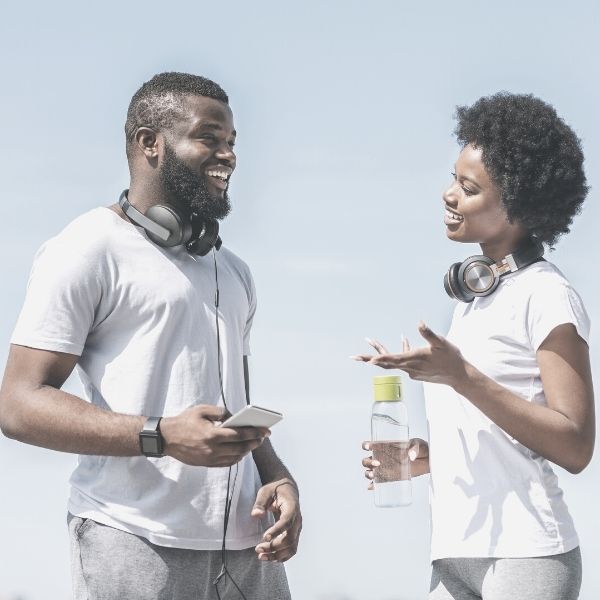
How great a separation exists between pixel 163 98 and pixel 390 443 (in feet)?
6.23

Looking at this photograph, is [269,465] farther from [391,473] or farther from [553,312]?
[553,312]

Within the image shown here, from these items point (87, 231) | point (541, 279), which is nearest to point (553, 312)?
point (541, 279)

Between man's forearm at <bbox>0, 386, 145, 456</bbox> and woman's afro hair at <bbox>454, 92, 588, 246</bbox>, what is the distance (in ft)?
6.44

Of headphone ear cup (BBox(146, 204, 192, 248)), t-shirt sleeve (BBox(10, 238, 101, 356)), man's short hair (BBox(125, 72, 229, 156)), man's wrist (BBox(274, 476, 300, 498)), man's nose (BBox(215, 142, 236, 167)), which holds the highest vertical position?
man's short hair (BBox(125, 72, 229, 156))

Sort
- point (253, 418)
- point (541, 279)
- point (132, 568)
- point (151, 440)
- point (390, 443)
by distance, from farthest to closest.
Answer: point (390, 443), point (541, 279), point (132, 568), point (151, 440), point (253, 418)

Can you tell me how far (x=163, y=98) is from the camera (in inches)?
184

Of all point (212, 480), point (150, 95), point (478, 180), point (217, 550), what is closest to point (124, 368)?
point (212, 480)

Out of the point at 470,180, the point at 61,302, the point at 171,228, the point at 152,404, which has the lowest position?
the point at 152,404

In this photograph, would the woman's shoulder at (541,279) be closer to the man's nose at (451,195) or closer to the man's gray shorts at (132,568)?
the man's nose at (451,195)

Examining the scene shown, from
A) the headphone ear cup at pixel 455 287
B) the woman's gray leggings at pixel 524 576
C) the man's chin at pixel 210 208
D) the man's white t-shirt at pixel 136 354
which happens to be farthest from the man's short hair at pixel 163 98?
the woman's gray leggings at pixel 524 576

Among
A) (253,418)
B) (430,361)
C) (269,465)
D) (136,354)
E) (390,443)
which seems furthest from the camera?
(390,443)

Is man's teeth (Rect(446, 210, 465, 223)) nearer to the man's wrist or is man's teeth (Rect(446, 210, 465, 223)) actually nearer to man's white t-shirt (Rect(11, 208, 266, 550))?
man's white t-shirt (Rect(11, 208, 266, 550))

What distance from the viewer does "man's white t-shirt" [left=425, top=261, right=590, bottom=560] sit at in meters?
→ 4.00

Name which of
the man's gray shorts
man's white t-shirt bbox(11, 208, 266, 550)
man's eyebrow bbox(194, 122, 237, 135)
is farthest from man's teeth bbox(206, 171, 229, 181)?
the man's gray shorts
